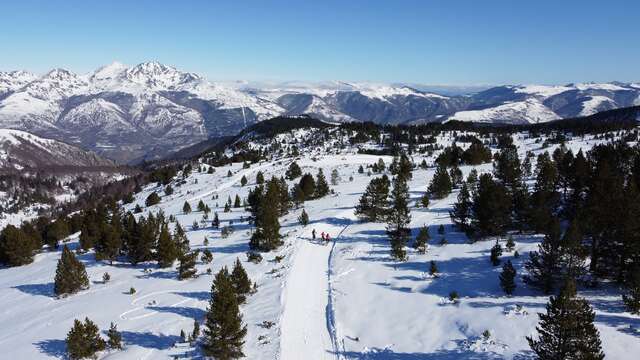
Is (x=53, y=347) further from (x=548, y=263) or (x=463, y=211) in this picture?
(x=463, y=211)

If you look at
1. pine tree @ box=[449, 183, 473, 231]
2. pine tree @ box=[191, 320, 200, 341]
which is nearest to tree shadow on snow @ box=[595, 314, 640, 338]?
pine tree @ box=[449, 183, 473, 231]

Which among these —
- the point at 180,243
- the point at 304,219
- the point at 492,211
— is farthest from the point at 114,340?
the point at 492,211

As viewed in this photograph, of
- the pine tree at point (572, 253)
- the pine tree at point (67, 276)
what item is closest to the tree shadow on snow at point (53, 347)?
the pine tree at point (67, 276)

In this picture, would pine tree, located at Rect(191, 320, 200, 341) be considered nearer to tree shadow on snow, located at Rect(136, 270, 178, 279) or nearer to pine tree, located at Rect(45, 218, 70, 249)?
tree shadow on snow, located at Rect(136, 270, 178, 279)

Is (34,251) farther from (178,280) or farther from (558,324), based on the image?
(558,324)

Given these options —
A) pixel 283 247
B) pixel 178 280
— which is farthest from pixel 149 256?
pixel 283 247

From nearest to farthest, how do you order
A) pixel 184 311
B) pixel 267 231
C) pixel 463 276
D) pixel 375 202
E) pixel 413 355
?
pixel 413 355 → pixel 184 311 → pixel 463 276 → pixel 267 231 → pixel 375 202
